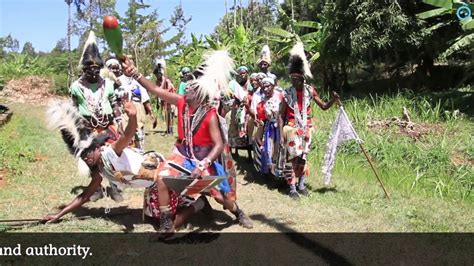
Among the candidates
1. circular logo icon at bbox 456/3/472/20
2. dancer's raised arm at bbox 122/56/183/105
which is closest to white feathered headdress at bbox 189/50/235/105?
dancer's raised arm at bbox 122/56/183/105

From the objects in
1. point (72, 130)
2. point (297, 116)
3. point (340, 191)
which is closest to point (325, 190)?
point (340, 191)

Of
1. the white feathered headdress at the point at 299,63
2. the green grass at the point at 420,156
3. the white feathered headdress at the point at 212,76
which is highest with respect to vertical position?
the white feathered headdress at the point at 299,63

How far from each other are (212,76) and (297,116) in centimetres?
204

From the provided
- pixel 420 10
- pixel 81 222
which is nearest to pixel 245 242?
pixel 81 222

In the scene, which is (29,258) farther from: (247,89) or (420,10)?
(420,10)

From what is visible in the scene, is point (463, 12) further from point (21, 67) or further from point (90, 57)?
point (21, 67)

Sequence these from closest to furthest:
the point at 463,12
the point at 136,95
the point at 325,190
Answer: the point at 325,190, the point at 136,95, the point at 463,12

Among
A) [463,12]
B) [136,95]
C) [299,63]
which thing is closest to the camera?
[299,63]

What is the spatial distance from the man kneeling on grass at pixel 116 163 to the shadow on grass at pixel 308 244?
825mm

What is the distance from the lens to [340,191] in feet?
21.2

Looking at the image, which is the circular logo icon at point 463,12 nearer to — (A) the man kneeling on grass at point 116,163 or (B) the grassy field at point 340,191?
(B) the grassy field at point 340,191

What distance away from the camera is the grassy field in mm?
4988

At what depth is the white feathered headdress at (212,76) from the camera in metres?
4.44

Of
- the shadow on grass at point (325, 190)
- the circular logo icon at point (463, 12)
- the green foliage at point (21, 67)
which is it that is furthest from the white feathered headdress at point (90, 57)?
the green foliage at point (21, 67)
